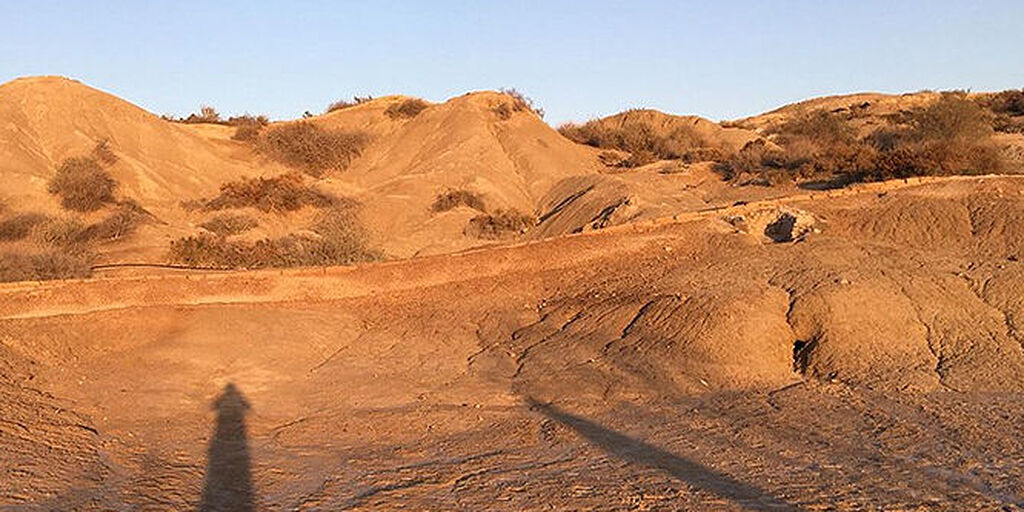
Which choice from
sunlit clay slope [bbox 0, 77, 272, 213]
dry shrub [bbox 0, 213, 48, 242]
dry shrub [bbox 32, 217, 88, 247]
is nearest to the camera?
dry shrub [bbox 32, 217, 88, 247]

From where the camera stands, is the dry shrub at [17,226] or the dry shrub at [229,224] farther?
the dry shrub at [229,224]

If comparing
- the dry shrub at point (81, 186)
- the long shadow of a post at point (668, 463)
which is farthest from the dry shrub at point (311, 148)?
the long shadow of a post at point (668, 463)

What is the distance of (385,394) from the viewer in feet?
30.5

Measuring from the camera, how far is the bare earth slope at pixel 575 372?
5.91m

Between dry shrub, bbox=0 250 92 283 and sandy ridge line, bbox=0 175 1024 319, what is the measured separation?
13.4 feet

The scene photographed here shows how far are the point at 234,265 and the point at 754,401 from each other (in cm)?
1453

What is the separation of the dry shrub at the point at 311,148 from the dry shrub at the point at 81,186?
26.7ft

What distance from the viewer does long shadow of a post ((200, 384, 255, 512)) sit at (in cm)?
573

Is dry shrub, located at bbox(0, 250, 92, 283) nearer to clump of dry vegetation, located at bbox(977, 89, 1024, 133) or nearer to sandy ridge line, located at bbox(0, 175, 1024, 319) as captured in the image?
sandy ridge line, located at bbox(0, 175, 1024, 319)

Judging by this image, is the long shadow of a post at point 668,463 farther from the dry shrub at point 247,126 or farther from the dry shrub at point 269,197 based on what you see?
the dry shrub at point 247,126

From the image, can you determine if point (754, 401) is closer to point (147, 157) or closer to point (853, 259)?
point (853, 259)

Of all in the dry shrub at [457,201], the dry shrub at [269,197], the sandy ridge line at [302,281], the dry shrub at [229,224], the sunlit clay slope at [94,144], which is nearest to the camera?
the sandy ridge line at [302,281]

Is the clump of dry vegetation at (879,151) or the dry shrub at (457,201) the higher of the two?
the clump of dry vegetation at (879,151)

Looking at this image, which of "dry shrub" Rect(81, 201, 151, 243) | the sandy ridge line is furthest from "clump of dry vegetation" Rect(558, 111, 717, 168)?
"dry shrub" Rect(81, 201, 151, 243)
